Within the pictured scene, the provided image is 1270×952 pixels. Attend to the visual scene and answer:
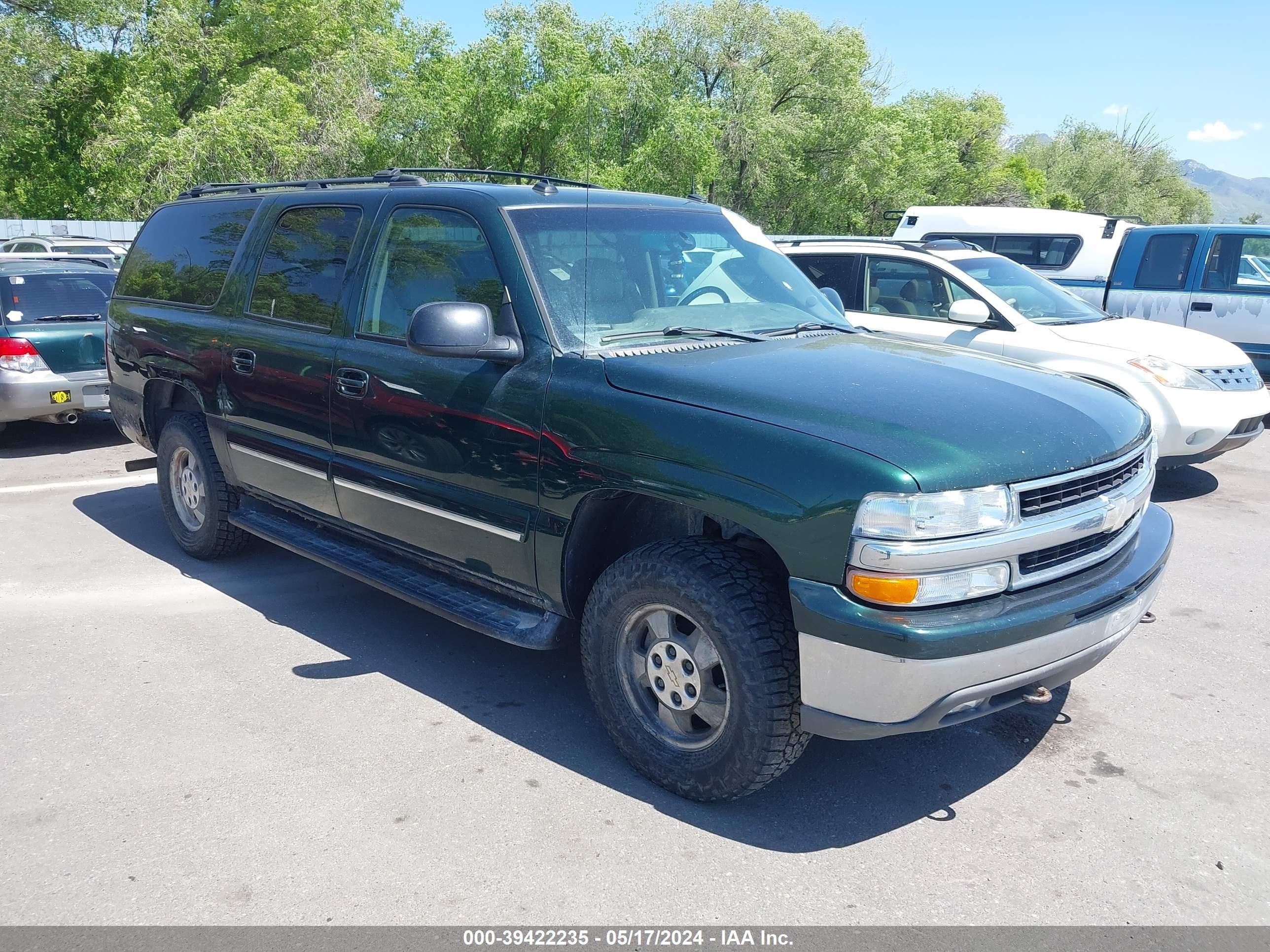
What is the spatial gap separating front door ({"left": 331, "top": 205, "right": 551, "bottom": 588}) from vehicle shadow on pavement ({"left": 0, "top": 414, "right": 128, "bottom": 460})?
5980mm

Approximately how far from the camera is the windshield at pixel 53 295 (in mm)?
8938

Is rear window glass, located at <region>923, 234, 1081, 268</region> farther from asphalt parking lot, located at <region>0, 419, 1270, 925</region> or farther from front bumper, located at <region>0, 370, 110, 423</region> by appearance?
front bumper, located at <region>0, 370, 110, 423</region>

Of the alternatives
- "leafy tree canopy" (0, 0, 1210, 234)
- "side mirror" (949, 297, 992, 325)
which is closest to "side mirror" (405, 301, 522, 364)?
"side mirror" (949, 297, 992, 325)

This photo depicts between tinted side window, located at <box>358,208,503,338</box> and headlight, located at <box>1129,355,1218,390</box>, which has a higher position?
tinted side window, located at <box>358,208,503,338</box>

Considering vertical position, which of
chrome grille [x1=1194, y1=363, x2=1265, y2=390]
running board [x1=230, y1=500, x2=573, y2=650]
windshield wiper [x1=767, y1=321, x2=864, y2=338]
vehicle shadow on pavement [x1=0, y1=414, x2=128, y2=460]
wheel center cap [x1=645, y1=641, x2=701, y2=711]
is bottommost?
vehicle shadow on pavement [x1=0, y1=414, x2=128, y2=460]

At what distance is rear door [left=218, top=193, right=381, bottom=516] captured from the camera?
4.64 meters

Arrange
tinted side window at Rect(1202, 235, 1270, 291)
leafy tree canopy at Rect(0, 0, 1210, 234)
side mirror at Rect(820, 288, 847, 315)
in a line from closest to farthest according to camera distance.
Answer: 1. side mirror at Rect(820, 288, 847, 315)
2. tinted side window at Rect(1202, 235, 1270, 291)
3. leafy tree canopy at Rect(0, 0, 1210, 234)

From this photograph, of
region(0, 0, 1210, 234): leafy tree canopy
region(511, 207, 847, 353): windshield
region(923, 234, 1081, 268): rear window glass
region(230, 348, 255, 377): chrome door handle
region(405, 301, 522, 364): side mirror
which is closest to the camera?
region(405, 301, 522, 364): side mirror

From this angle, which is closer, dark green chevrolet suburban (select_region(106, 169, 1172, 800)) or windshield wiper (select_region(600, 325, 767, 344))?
dark green chevrolet suburban (select_region(106, 169, 1172, 800))

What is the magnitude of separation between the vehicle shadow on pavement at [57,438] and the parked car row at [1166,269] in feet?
27.8

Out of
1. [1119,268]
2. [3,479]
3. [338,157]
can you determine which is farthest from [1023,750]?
[338,157]

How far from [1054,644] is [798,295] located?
6.76 ft

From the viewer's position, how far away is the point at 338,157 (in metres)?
33.9

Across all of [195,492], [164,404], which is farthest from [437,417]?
[164,404]
